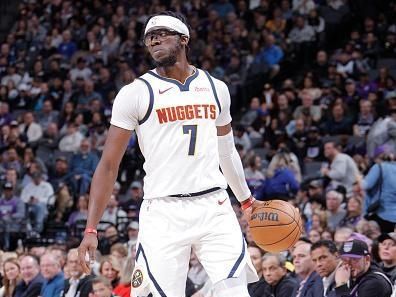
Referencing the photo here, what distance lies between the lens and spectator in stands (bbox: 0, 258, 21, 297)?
11.4 meters

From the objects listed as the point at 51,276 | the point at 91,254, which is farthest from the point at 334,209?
the point at 91,254

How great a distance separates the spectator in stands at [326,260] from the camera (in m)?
9.01

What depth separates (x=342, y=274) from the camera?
8695mm

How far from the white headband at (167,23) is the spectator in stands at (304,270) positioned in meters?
3.80

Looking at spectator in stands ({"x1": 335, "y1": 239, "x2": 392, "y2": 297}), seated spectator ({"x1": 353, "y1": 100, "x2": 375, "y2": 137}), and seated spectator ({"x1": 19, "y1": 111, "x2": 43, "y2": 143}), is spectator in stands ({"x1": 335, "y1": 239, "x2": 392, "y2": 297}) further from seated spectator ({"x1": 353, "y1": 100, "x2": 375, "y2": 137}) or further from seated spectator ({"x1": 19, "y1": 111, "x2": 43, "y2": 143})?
seated spectator ({"x1": 19, "y1": 111, "x2": 43, "y2": 143})

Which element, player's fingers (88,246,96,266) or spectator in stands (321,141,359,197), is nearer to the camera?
player's fingers (88,246,96,266)

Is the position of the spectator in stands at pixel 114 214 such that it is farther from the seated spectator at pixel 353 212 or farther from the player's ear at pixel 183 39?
the player's ear at pixel 183 39

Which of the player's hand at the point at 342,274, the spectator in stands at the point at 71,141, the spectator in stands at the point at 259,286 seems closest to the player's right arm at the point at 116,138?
the player's hand at the point at 342,274

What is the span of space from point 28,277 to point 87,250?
19.7ft

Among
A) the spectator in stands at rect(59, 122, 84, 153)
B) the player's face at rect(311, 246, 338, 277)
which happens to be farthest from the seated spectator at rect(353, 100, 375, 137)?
the player's face at rect(311, 246, 338, 277)

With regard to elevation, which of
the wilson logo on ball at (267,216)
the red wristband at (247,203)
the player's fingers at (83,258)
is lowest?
the player's fingers at (83,258)

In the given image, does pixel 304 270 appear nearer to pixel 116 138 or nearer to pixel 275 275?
pixel 275 275

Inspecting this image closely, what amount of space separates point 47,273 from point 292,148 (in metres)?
5.81

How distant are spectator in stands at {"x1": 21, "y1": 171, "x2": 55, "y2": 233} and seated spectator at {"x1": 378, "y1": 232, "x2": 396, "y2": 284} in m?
7.90
